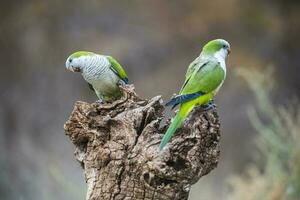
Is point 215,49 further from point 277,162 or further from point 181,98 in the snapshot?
point 277,162

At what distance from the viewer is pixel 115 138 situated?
1.67 m

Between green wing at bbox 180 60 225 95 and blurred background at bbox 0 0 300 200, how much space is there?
2919 millimetres

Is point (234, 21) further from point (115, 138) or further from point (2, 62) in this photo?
point (115, 138)

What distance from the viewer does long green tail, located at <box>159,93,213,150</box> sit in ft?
5.08

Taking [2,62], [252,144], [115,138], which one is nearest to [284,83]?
[252,144]

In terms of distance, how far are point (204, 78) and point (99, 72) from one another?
0.33 meters

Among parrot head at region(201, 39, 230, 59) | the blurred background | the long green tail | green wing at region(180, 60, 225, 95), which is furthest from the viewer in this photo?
the blurred background

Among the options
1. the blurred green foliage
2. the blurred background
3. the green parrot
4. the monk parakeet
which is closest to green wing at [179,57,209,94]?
the green parrot

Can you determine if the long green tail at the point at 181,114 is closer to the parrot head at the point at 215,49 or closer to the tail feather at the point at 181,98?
the tail feather at the point at 181,98

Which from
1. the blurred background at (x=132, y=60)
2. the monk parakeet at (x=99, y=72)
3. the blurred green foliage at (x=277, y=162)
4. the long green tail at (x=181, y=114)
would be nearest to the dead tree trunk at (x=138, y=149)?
the long green tail at (x=181, y=114)

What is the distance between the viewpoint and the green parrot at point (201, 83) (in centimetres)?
158

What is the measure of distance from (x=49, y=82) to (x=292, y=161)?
2.19 meters

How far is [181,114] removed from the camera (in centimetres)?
160

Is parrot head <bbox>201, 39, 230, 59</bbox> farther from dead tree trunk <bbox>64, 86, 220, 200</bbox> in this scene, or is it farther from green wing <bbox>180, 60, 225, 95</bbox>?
dead tree trunk <bbox>64, 86, 220, 200</bbox>
